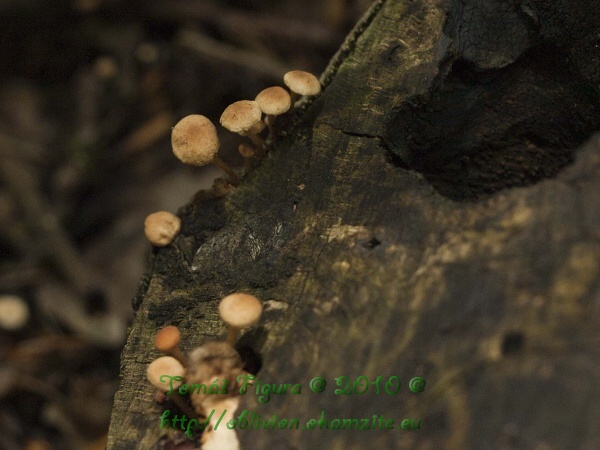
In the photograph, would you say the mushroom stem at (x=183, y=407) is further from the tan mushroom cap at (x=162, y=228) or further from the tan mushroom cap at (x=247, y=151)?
the tan mushroom cap at (x=247, y=151)

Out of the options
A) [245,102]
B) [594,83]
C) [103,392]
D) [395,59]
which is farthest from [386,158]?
[103,392]

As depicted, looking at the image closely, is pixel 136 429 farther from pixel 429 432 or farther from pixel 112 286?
pixel 112 286

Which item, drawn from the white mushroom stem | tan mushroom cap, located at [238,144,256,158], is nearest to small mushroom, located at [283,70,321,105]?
tan mushroom cap, located at [238,144,256,158]

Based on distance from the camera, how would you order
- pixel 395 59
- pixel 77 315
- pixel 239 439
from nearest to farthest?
pixel 239 439, pixel 395 59, pixel 77 315

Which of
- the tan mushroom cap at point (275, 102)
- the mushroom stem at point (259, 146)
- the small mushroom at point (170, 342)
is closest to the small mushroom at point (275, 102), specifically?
the tan mushroom cap at point (275, 102)

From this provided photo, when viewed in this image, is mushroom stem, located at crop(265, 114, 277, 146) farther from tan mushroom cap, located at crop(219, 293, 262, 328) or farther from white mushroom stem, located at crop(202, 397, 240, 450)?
white mushroom stem, located at crop(202, 397, 240, 450)

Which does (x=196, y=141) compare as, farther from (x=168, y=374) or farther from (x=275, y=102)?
(x=168, y=374)

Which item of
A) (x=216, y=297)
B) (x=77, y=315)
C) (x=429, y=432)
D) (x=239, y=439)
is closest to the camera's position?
(x=429, y=432)

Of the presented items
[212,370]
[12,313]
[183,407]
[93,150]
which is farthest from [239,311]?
[93,150]
